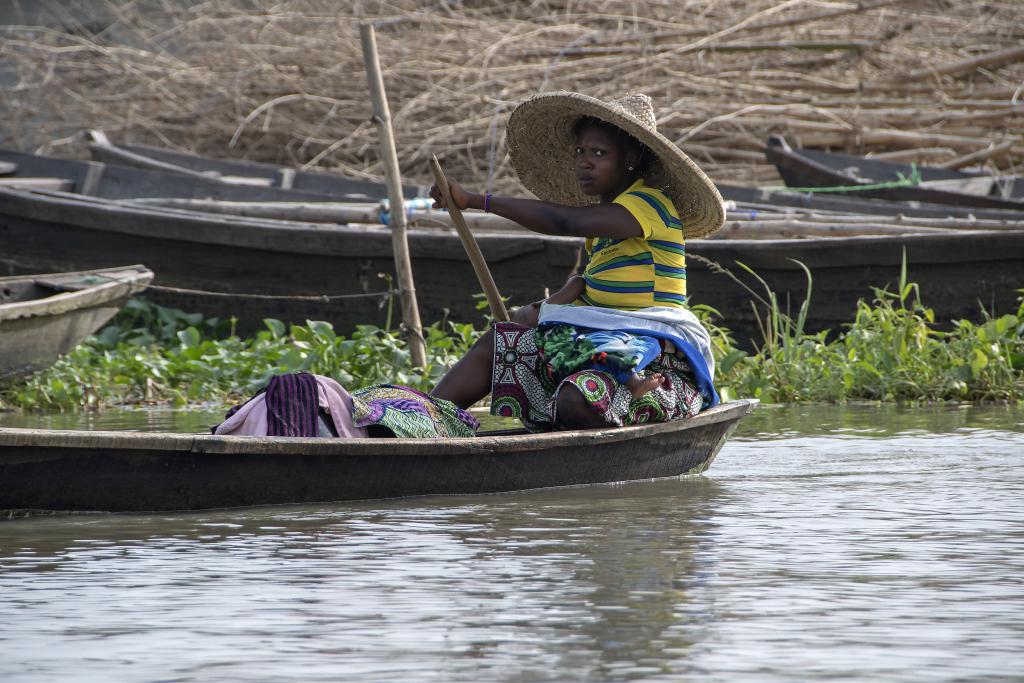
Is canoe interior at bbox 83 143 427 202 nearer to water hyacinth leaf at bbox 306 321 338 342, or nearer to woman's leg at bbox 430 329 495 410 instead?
water hyacinth leaf at bbox 306 321 338 342

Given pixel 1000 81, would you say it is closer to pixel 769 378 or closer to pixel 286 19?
pixel 286 19

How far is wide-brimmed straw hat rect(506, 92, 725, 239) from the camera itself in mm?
4090

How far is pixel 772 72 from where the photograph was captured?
37.5ft

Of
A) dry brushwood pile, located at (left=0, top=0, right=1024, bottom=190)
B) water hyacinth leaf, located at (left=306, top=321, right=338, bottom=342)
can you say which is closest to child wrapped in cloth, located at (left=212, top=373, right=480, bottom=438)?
water hyacinth leaf, located at (left=306, top=321, right=338, bottom=342)

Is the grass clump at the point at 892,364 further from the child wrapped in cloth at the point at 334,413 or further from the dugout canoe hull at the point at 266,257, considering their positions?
the child wrapped in cloth at the point at 334,413

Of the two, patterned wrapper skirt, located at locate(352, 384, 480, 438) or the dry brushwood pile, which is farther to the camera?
the dry brushwood pile

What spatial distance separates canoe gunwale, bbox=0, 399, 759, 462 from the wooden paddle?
0.61 meters

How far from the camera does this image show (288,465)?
3.58 m

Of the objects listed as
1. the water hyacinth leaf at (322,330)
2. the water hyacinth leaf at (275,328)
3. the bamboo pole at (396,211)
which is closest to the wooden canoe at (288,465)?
the bamboo pole at (396,211)

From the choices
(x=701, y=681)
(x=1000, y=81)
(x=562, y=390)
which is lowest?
(x=701, y=681)

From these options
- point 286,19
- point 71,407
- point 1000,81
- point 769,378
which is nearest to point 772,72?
point 1000,81

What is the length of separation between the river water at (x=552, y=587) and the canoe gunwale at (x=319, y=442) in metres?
0.15

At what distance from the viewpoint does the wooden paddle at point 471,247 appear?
4.14 m

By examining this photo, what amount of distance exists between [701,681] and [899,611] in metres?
0.54
